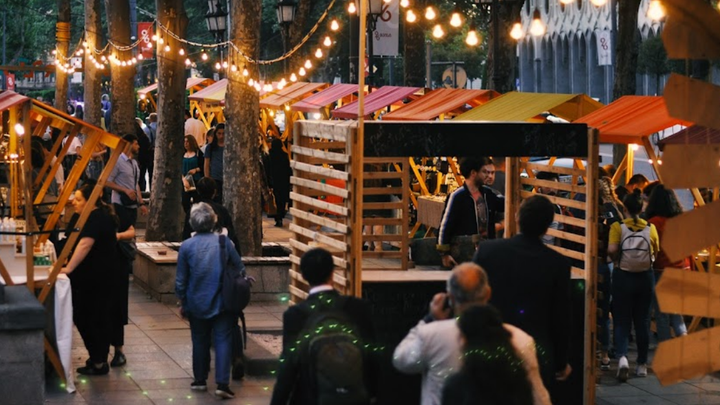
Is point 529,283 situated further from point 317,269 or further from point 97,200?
point 97,200

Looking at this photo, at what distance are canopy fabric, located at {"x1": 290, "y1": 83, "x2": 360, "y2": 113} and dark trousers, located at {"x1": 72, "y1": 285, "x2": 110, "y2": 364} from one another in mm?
15251

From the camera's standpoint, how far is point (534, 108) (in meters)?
17.8

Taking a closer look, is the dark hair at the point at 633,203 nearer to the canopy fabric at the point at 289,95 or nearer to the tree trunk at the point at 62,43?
the canopy fabric at the point at 289,95

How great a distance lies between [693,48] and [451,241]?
285 inches

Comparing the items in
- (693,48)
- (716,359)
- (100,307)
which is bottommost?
(100,307)

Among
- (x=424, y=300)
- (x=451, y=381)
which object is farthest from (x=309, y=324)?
(x=424, y=300)

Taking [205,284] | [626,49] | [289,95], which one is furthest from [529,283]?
[289,95]

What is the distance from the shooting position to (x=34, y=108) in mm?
11102

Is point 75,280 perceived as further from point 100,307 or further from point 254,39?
point 254,39

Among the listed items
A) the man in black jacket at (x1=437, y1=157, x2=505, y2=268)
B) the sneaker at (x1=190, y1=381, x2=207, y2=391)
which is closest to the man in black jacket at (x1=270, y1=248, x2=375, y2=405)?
the man in black jacket at (x1=437, y1=157, x2=505, y2=268)

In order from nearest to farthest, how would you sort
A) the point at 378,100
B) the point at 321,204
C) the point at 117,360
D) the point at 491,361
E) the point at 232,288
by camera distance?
the point at 491,361 → the point at 321,204 → the point at 232,288 → the point at 117,360 → the point at 378,100

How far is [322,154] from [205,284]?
1874 millimetres

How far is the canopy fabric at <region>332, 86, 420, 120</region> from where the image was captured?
76.2 ft

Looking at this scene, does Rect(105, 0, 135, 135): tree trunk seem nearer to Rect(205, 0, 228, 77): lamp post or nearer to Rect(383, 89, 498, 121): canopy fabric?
Rect(205, 0, 228, 77): lamp post
